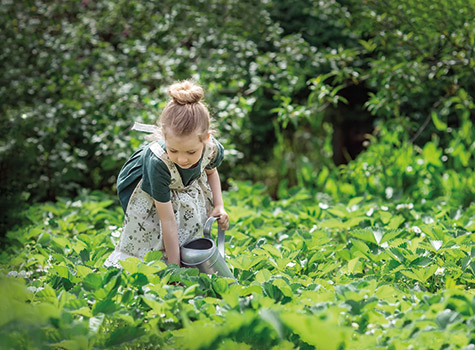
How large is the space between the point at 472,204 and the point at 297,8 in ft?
8.96

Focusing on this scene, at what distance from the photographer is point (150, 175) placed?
2.46m

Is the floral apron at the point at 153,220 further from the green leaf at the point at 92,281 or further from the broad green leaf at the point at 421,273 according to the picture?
the broad green leaf at the point at 421,273

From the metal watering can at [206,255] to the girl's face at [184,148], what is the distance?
11.7 inches

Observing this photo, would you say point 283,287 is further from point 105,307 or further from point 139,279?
point 105,307

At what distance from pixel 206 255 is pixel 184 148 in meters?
0.45

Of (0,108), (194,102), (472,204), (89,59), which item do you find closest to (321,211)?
(472,204)

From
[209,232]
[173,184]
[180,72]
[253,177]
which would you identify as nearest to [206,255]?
[209,232]

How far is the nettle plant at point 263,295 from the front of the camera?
176 centimetres

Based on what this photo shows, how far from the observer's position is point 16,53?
464 cm

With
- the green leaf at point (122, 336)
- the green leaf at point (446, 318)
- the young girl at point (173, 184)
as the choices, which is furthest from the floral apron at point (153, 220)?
the green leaf at point (446, 318)

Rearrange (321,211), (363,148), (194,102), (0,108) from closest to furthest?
1. (194,102)
2. (321,211)
3. (0,108)
4. (363,148)

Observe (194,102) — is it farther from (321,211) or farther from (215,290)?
(321,211)

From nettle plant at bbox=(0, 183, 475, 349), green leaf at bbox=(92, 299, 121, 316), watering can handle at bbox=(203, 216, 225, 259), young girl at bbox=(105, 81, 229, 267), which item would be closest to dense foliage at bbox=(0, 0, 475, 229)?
nettle plant at bbox=(0, 183, 475, 349)

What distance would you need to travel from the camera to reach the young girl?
2.38 meters
